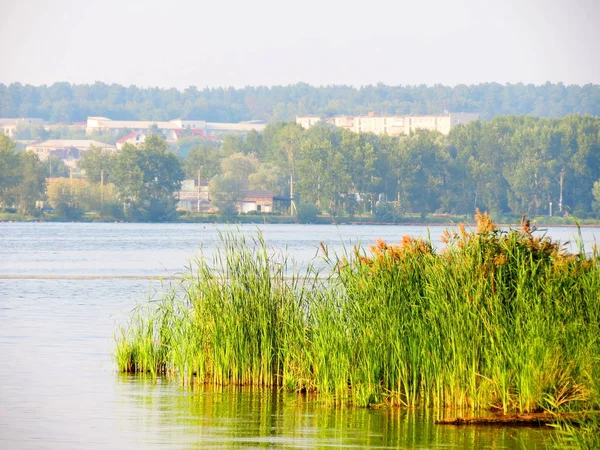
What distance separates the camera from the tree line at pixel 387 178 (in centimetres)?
12706

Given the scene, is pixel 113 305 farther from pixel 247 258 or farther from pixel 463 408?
pixel 463 408

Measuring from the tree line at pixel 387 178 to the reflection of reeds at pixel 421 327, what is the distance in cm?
11091

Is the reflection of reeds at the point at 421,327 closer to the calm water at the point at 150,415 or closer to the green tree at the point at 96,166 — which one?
the calm water at the point at 150,415

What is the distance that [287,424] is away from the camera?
1287cm

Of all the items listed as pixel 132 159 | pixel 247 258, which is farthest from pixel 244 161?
pixel 247 258

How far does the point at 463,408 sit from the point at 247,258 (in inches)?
137

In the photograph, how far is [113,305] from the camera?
29.9m

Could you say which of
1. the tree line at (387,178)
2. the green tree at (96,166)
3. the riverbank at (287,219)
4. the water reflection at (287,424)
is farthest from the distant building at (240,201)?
the water reflection at (287,424)

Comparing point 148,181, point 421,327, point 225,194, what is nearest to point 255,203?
point 225,194

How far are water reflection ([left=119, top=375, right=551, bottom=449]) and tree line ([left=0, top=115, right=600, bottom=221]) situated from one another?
112m

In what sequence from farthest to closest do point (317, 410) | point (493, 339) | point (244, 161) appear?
point (244, 161), point (317, 410), point (493, 339)

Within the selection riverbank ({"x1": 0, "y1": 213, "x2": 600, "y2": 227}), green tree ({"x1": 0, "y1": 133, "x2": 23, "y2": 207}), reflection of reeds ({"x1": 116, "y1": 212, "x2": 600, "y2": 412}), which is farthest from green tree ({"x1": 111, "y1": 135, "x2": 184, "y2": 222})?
reflection of reeds ({"x1": 116, "y1": 212, "x2": 600, "y2": 412})

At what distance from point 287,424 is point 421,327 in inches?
71.9

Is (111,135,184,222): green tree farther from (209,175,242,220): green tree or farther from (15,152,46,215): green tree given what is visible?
(15,152,46,215): green tree
